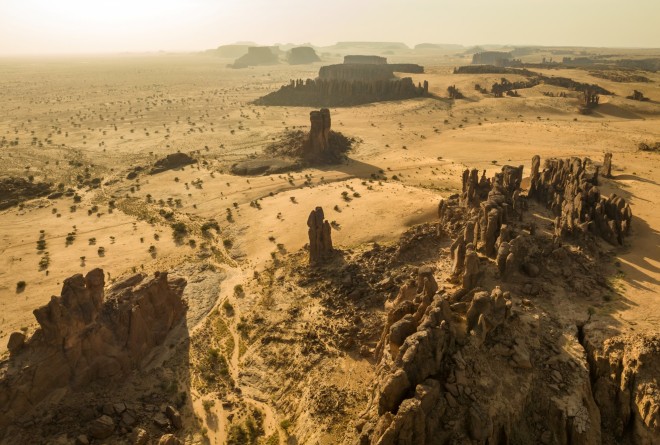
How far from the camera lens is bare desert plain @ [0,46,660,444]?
66.2 feet

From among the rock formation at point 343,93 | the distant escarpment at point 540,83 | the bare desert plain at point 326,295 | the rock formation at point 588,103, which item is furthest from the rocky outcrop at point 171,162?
the distant escarpment at point 540,83

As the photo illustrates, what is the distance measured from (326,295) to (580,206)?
68.7 ft

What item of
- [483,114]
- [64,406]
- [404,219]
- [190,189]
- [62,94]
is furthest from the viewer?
[62,94]

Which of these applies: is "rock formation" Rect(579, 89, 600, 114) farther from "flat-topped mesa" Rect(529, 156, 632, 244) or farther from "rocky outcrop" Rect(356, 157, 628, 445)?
"rocky outcrop" Rect(356, 157, 628, 445)

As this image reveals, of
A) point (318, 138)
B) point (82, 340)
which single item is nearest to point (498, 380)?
point (82, 340)

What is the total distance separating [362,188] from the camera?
5625 centimetres

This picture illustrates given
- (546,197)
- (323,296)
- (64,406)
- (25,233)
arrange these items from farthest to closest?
(25,233)
(546,197)
(323,296)
(64,406)

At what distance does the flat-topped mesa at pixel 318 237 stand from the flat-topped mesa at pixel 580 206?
18.0 meters

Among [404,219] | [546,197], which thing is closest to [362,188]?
[404,219]

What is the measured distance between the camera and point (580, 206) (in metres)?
34.6

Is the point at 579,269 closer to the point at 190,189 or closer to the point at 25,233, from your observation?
the point at 190,189

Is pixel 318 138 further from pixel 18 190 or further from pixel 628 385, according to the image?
pixel 628 385

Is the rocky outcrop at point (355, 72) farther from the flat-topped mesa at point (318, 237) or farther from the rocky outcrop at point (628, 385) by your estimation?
the rocky outcrop at point (628, 385)

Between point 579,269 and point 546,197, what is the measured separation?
13.0m
